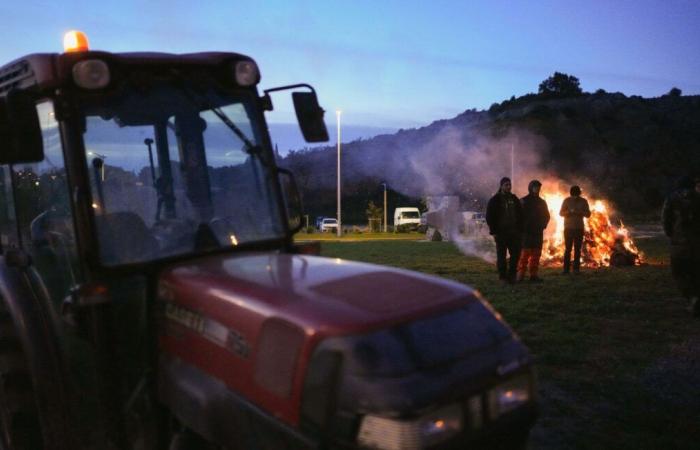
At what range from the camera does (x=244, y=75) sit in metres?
3.38

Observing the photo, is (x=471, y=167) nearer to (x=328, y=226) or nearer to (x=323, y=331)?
(x=328, y=226)

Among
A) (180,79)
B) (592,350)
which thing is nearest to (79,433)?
(180,79)

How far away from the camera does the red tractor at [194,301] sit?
2.16 m

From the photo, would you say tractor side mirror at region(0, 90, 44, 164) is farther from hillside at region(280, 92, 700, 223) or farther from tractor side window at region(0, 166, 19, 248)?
hillside at region(280, 92, 700, 223)

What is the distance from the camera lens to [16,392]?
3660 mm

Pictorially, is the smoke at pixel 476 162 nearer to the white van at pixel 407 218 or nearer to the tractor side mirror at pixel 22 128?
the white van at pixel 407 218

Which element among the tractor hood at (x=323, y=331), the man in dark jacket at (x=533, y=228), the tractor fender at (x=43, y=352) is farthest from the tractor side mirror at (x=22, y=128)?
the man in dark jacket at (x=533, y=228)

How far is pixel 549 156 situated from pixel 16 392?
62.0 m

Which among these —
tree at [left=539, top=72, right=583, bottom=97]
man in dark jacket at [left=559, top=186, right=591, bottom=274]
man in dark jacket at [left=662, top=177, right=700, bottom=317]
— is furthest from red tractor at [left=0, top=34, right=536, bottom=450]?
tree at [left=539, top=72, right=583, bottom=97]

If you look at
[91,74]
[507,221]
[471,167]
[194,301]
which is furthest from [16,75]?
[471,167]

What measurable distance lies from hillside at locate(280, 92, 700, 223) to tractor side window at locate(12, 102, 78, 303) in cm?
3814

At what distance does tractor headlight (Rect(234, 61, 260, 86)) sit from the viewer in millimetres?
3367

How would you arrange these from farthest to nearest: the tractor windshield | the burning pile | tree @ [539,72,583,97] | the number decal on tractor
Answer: tree @ [539,72,583,97] → the burning pile → the tractor windshield → the number decal on tractor

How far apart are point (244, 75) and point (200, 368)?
5.06 feet
